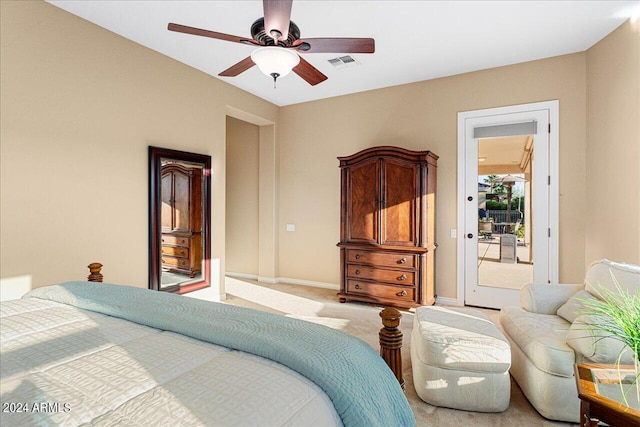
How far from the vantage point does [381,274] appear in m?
4.21

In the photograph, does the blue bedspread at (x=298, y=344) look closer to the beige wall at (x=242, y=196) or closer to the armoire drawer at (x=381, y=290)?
the armoire drawer at (x=381, y=290)

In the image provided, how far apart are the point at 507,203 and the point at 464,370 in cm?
263

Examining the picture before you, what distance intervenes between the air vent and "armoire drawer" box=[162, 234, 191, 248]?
2.70 metres

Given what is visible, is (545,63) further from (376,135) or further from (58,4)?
(58,4)

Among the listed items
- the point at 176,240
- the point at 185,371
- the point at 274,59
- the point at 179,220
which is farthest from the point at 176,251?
the point at 185,371

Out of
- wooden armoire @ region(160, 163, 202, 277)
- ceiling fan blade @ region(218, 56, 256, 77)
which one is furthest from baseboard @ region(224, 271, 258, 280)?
ceiling fan blade @ region(218, 56, 256, 77)

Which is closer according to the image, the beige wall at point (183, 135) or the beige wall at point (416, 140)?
the beige wall at point (183, 135)

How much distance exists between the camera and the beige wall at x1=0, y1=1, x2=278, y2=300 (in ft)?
8.68

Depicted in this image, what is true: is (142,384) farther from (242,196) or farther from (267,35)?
(242,196)

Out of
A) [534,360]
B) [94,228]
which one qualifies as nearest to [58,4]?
[94,228]

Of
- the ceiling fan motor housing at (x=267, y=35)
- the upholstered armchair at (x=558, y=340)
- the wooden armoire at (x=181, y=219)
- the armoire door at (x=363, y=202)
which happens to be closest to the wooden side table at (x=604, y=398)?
the upholstered armchair at (x=558, y=340)

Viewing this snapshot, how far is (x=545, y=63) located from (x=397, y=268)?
2873 millimetres

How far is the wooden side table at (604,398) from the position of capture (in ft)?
3.87

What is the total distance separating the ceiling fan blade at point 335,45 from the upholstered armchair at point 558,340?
1.97 meters
